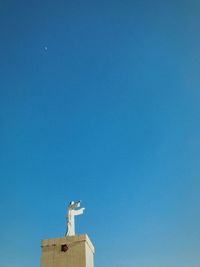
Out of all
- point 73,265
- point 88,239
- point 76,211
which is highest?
point 76,211

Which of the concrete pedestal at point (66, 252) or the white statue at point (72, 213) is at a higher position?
the white statue at point (72, 213)

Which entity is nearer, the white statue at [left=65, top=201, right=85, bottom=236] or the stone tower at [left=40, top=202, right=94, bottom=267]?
the stone tower at [left=40, top=202, right=94, bottom=267]

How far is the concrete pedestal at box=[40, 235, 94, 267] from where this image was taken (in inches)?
488

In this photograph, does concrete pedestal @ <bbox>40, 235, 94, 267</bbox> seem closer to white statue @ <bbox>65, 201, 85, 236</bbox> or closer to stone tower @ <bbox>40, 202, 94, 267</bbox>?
stone tower @ <bbox>40, 202, 94, 267</bbox>

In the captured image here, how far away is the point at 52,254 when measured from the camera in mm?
12672

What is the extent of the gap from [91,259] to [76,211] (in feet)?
6.95

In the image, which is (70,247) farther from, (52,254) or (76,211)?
(76,211)

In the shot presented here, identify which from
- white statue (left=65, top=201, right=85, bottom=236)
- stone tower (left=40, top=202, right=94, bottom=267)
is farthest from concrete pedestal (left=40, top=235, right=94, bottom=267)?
white statue (left=65, top=201, right=85, bottom=236)

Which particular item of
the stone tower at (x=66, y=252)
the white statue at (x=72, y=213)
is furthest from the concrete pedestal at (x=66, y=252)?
the white statue at (x=72, y=213)

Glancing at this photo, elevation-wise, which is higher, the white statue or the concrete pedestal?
the white statue

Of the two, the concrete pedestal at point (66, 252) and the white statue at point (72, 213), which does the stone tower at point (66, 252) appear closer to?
the concrete pedestal at point (66, 252)

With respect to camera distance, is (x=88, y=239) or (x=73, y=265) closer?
(x=73, y=265)

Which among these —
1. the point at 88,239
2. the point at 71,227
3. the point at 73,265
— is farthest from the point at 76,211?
the point at 73,265

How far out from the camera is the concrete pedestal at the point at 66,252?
12406mm
